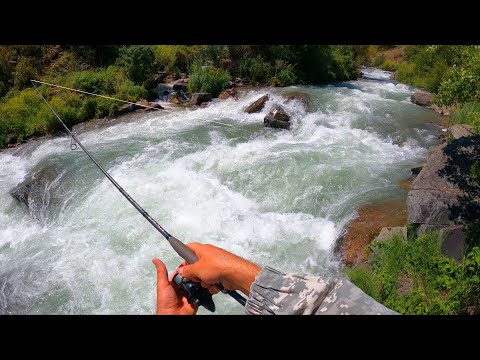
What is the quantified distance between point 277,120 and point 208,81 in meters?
5.10

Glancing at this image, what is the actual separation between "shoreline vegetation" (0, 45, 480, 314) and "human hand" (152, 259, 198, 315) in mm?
2890

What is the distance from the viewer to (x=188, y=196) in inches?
270

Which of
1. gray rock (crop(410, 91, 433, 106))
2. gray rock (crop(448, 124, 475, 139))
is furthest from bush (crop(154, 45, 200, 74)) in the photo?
gray rock (crop(448, 124, 475, 139))

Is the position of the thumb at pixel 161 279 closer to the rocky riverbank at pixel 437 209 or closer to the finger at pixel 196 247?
the finger at pixel 196 247

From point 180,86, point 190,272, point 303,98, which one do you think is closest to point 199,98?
point 180,86

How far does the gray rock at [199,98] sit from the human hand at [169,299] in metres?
11.8

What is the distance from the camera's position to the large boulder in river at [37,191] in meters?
7.10

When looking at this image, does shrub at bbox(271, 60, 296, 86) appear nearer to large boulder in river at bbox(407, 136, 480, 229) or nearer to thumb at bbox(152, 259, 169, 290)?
large boulder in river at bbox(407, 136, 480, 229)

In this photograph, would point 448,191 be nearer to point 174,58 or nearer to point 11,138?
point 11,138

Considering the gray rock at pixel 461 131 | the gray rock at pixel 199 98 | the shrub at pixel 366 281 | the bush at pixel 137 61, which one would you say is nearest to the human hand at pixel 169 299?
the shrub at pixel 366 281

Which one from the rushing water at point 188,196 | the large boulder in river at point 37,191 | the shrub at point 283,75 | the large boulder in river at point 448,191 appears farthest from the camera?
the shrub at point 283,75

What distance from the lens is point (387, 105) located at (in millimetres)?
12352
